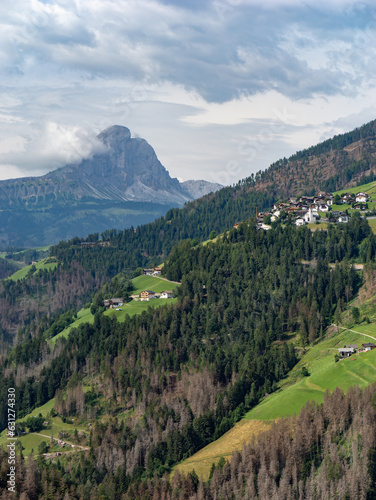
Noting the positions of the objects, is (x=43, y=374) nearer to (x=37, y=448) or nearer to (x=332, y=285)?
(x=37, y=448)

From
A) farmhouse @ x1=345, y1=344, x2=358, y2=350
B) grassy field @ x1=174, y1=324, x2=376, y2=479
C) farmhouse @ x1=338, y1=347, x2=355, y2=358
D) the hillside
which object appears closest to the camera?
grassy field @ x1=174, y1=324, x2=376, y2=479

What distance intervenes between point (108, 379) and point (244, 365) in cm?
3737

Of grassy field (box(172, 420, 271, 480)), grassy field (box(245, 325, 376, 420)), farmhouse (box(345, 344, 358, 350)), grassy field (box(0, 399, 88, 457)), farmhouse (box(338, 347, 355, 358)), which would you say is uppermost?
farmhouse (box(345, 344, 358, 350))

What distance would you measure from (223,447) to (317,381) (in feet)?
75.7

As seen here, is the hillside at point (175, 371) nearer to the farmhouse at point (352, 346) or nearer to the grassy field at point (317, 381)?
the grassy field at point (317, 381)

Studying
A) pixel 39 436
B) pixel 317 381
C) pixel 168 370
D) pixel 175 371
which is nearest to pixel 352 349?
pixel 317 381

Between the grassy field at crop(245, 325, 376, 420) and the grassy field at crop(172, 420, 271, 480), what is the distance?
9.43 feet

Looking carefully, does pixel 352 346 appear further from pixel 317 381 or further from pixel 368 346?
pixel 317 381

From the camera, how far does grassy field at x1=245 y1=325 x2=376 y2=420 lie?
11425 cm

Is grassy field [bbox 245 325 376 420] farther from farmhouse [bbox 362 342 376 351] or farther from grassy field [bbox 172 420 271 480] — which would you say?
farmhouse [bbox 362 342 376 351]

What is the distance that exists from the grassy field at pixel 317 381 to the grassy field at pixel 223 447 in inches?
113

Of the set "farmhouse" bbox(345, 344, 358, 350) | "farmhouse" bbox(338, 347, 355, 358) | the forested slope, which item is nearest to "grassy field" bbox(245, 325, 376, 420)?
"farmhouse" bbox(345, 344, 358, 350)

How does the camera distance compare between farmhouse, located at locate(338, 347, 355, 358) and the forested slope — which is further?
farmhouse, located at locate(338, 347, 355, 358)

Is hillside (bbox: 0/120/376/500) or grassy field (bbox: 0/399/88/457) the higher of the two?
hillside (bbox: 0/120/376/500)
